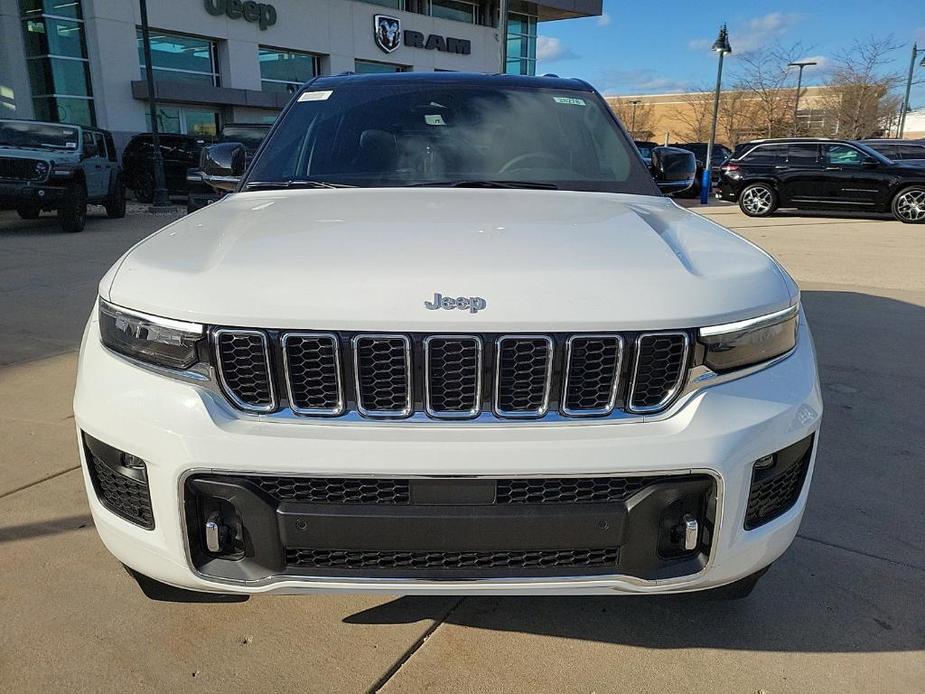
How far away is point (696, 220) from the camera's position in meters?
2.58

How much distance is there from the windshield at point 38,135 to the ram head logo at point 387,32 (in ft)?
63.4

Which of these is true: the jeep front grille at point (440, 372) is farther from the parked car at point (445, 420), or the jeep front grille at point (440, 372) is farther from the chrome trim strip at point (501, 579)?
the chrome trim strip at point (501, 579)

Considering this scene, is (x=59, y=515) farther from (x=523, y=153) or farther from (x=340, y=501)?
(x=523, y=153)

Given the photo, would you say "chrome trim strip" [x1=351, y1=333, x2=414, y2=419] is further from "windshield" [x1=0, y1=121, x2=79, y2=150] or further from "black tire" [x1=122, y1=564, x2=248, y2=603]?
"windshield" [x1=0, y1=121, x2=79, y2=150]

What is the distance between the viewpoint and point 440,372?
5.51ft

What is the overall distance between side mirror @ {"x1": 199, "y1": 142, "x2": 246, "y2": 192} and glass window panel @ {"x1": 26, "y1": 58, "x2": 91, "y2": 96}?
20.9 m

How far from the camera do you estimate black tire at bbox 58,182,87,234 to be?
1134 cm

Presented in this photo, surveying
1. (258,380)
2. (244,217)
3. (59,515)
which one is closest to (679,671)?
(258,380)

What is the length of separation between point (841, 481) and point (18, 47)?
23.8 metres

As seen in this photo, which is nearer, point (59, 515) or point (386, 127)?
point (59, 515)

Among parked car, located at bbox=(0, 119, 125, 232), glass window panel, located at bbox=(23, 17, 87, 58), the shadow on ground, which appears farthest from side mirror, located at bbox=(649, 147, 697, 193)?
glass window panel, located at bbox=(23, 17, 87, 58)

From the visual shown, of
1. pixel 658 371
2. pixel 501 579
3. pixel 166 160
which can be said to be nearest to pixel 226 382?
pixel 501 579

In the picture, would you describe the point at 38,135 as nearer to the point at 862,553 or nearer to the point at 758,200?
the point at 862,553

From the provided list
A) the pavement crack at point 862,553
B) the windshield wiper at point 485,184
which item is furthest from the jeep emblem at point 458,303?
the pavement crack at point 862,553
